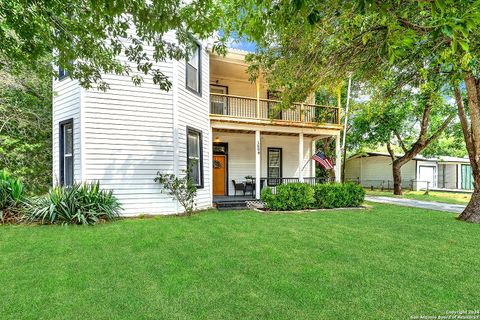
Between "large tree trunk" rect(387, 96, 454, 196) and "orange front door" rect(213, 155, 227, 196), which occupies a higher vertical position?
"large tree trunk" rect(387, 96, 454, 196)

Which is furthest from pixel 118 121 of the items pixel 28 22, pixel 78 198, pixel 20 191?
pixel 28 22

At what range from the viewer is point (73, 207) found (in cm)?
648

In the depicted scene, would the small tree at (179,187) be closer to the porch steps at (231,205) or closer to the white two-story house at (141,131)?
the white two-story house at (141,131)

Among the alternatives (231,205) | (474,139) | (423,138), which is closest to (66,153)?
(231,205)

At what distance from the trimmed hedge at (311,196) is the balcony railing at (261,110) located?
3.24 meters

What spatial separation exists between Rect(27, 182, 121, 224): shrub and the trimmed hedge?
16.3 ft

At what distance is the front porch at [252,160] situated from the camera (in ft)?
38.3

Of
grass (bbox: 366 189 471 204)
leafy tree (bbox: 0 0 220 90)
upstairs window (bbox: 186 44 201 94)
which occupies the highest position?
upstairs window (bbox: 186 44 201 94)

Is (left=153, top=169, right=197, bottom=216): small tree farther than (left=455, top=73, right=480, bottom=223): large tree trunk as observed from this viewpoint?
Yes

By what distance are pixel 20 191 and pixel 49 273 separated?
473 cm

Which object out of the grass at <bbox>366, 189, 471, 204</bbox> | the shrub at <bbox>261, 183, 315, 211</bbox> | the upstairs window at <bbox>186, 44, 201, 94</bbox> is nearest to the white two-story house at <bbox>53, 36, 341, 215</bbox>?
the upstairs window at <bbox>186, 44, 201, 94</bbox>

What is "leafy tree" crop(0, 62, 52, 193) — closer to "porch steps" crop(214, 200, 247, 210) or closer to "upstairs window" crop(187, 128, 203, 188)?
"upstairs window" crop(187, 128, 203, 188)

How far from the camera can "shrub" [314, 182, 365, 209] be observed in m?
9.39

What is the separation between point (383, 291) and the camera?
9.94 ft
